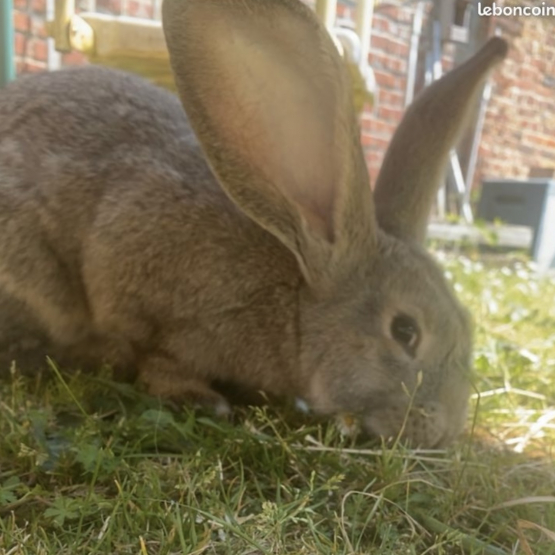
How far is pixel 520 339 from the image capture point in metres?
3.43

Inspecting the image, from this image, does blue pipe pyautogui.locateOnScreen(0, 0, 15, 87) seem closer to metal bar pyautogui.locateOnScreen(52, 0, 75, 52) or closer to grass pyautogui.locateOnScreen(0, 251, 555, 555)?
metal bar pyautogui.locateOnScreen(52, 0, 75, 52)

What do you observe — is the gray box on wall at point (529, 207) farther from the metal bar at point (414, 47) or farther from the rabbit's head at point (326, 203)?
the rabbit's head at point (326, 203)

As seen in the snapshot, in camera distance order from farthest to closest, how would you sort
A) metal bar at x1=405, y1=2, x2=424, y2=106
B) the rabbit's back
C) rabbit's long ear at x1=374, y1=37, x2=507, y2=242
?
metal bar at x1=405, y1=2, x2=424, y2=106 < rabbit's long ear at x1=374, y1=37, x2=507, y2=242 < the rabbit's back

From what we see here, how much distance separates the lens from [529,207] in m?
8.17

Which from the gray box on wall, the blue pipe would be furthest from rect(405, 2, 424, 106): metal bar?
the blue pipe

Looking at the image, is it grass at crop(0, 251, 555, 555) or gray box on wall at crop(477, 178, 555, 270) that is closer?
grass at crop(0, 251, 555, 555)

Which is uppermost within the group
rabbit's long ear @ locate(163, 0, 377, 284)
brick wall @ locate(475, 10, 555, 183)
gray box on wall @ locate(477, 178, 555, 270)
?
rabbit's long ear @ locate(163, 0, 377, 284)

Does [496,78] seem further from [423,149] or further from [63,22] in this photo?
[423,149]

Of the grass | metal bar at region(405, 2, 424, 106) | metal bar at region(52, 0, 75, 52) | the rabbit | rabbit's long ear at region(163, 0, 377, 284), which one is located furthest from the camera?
metal bar at region(405, 2, 424, 106)

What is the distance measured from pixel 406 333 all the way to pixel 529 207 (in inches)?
269

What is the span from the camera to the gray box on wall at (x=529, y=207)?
787 cm

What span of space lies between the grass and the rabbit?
0.15 m

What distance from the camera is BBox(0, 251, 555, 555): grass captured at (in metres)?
1.31

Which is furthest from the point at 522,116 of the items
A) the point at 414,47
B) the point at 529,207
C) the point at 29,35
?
the point at 29,35
